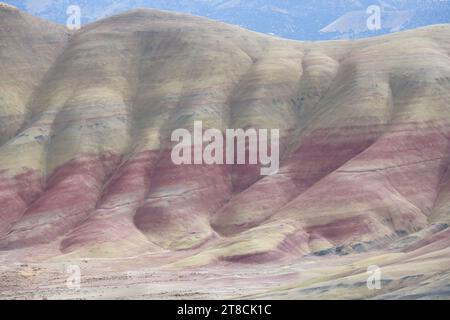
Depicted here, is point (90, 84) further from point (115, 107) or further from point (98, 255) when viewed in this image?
point (98, 255)

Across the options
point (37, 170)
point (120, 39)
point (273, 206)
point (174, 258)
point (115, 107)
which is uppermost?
point (120, 39)

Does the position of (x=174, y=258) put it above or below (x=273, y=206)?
below
